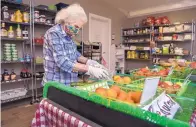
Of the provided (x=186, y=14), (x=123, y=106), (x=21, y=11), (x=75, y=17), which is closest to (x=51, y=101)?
(x=123, y=106)

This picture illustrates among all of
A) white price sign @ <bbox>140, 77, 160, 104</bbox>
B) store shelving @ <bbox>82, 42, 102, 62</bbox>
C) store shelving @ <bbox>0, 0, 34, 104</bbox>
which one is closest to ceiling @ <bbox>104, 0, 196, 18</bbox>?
store shelving @ <bbox>82, 42, 102, 62</bbox>

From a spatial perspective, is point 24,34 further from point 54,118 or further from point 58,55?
point 54,118

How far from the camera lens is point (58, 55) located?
1209 mm

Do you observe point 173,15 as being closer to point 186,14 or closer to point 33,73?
point 186,14

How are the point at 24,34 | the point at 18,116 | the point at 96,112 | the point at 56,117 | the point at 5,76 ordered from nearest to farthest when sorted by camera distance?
the point at 96,112 → the point at 56,117 → the point at 18,116 → the point at 5,76 → the point at 24,34

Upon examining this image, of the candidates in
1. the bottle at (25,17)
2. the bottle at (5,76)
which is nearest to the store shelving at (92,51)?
the bottle at (25,17)

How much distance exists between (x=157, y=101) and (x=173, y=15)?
5.53 m

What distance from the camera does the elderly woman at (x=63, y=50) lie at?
1.19m

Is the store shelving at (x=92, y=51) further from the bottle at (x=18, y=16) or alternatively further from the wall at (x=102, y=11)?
the bottle at (x=18, y=16)

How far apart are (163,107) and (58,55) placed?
86 cm

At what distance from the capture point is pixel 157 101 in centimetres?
58

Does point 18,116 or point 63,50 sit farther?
point 18,116

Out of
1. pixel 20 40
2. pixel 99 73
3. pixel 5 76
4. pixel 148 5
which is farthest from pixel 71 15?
pixel 148 5

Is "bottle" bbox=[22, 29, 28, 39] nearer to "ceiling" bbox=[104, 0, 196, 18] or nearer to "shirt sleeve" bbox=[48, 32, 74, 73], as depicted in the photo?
"shirt sleeve" bbox=[48, 32, 74, 73]
